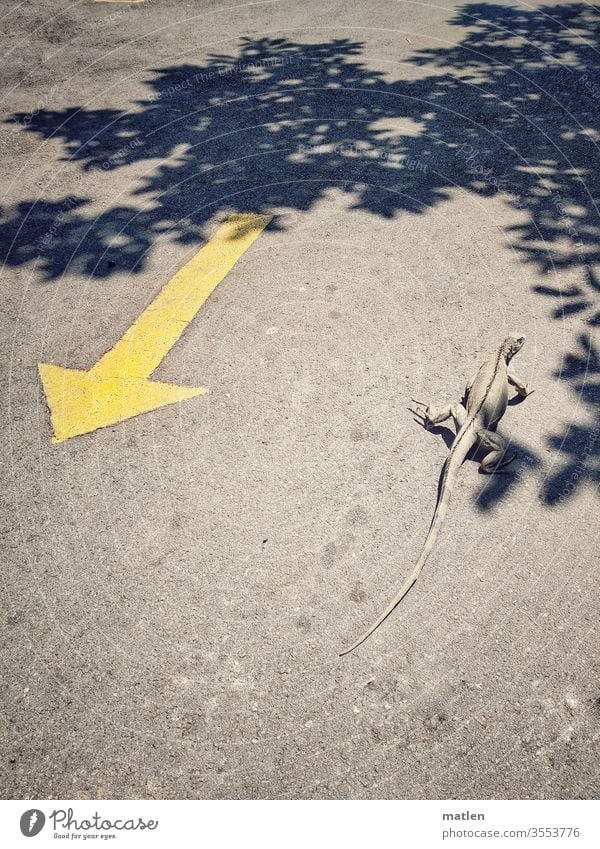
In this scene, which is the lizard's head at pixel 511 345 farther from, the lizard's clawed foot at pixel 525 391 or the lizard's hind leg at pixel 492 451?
the lizard's hind leg at pixel 492 451

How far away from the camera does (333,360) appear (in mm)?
5531

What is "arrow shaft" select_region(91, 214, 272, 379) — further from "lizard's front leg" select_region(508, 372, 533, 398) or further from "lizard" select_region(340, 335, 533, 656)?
"lizard's front leg" select_region(508, 372, 533, 398)

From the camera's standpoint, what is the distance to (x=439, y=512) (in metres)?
4.25

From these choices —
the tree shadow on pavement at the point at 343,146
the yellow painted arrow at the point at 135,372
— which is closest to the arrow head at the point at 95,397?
the yellow painted arrow at the point at 135,372

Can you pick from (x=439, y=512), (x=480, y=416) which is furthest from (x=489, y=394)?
(x=439, y=512)

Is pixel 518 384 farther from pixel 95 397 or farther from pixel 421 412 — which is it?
pixel 95 397

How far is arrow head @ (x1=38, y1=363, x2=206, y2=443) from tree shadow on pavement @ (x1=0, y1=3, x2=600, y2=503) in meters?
1.58

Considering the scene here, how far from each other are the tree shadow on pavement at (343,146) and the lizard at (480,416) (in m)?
0.48

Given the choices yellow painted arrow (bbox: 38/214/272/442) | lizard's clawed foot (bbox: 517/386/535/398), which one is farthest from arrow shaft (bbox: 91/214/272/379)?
lizard's clawed foot (bbox: 517/386/535/398)

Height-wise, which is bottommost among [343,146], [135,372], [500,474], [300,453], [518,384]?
[500,474]

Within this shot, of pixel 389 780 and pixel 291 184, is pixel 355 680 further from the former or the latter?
pixel 291 184

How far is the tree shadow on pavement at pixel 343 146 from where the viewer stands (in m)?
6.84

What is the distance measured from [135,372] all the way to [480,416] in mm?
2691

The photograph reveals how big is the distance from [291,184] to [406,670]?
5671 millimetres
